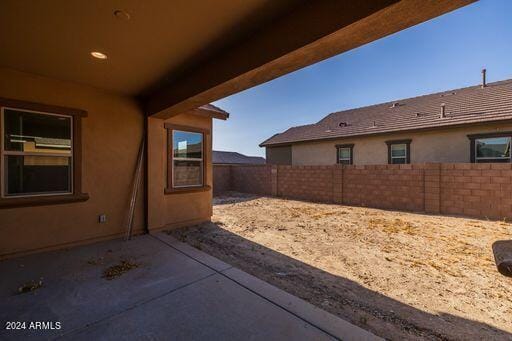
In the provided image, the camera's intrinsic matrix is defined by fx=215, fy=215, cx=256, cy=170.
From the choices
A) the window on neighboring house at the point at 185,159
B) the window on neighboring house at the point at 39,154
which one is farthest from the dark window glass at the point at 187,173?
the window on neighboring house at the point at 39,154

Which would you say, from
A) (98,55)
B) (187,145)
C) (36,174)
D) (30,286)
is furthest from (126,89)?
(30,286)

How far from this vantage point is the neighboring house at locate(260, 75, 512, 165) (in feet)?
27.2

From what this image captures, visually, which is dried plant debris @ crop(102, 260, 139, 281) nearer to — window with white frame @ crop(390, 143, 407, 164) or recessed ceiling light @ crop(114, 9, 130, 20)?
recessed ceiling light @ crop(114, 9, 130, 20)

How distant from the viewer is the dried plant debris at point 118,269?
9.80 ft

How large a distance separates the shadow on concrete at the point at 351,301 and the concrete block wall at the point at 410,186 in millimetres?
6117

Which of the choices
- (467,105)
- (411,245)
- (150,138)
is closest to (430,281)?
(411,245)

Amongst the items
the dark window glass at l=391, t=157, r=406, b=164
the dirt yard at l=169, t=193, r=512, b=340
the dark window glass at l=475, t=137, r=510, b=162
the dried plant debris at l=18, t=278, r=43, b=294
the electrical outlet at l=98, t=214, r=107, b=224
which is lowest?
the dirt yard at l=169, t=193, r=512, b=340

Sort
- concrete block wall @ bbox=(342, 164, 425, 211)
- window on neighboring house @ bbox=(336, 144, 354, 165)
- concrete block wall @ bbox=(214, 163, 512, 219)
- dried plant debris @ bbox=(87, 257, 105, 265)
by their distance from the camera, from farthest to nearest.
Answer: window on neighboring house @ bbox=(336, 144, 354, 165), concrete block wall @ bbox=(342, 164, 425, 211), concrete block wall @ bbox=(214, 163, 512, 219), dried plant debris @ bbox=(87, 257, 105, 265)

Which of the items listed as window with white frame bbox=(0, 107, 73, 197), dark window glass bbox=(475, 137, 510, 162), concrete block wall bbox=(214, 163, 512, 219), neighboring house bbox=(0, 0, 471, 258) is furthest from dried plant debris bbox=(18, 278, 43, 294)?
dark window glass bbox=(475, 137, 510, 162)

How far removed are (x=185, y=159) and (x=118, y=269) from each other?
3.10m

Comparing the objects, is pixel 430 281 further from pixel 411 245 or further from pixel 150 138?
pixel 150 138

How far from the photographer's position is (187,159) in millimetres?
5762

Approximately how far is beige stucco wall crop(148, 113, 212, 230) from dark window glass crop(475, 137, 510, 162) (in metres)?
10.4

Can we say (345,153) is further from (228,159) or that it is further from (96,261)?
(228,159)
